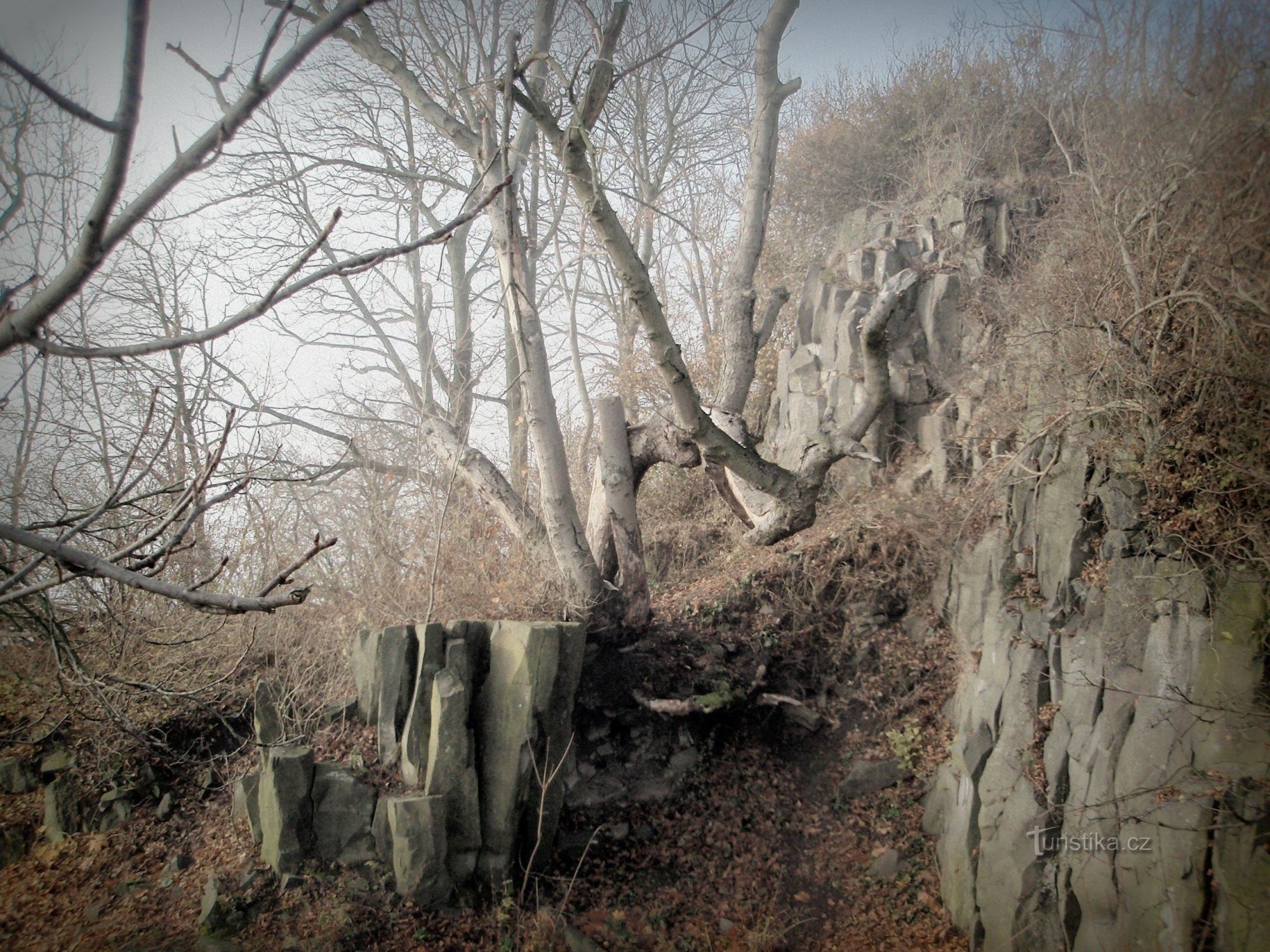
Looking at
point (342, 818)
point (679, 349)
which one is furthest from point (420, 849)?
point (679, 349)

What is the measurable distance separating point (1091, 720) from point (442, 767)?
4481 millimetres

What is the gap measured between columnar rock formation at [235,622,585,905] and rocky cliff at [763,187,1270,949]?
3.26 m

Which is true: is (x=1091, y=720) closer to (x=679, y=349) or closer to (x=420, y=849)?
(x=679, y=349)

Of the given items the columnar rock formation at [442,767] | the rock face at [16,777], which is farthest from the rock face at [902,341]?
the rock face at [16,777]

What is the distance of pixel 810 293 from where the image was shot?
10398 millimetres

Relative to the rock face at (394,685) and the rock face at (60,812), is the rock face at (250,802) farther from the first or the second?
the rock face at (60,812)

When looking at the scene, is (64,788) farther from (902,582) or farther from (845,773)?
(902,582)

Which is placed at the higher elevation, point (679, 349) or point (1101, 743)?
point (679, 349)

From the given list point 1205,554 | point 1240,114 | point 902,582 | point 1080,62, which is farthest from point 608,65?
point 902,582

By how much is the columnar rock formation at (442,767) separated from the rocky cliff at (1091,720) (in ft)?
10.7

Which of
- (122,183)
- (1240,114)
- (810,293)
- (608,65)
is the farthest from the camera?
(810,293)

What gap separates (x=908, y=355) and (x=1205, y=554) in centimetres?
549

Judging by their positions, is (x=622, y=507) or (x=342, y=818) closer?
(x=342, y=818)

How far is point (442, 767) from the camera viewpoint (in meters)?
5.27
